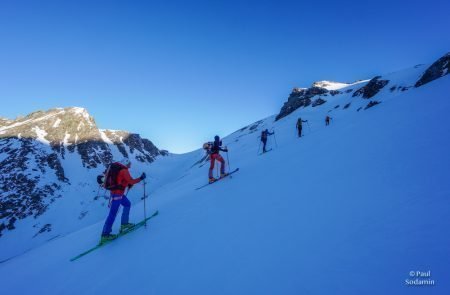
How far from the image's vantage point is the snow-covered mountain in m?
55.7

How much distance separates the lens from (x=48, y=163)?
7400cm

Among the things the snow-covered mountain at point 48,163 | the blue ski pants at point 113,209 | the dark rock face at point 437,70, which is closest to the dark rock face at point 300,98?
the dark rock face at point 437,70

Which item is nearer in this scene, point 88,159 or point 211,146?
point 211,146

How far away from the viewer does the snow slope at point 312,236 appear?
2.73 meters

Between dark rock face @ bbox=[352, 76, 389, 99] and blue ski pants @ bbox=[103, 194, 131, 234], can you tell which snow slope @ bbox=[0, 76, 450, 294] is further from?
dark rock face @ bbox=[352, 76, 389, 99]

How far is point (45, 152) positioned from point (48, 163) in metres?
5.19

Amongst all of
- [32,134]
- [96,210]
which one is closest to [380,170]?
[96,210]

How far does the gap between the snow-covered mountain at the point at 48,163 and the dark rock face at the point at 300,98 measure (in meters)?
55.7

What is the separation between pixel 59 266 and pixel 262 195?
18.6 ft

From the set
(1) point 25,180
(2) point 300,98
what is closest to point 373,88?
(2) point 300,98

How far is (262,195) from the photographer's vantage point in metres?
6.66

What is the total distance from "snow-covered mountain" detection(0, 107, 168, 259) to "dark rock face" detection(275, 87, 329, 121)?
55680mm

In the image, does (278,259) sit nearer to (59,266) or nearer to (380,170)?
(380,170)

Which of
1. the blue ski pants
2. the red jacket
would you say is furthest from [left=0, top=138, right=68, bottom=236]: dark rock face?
the red jacket
